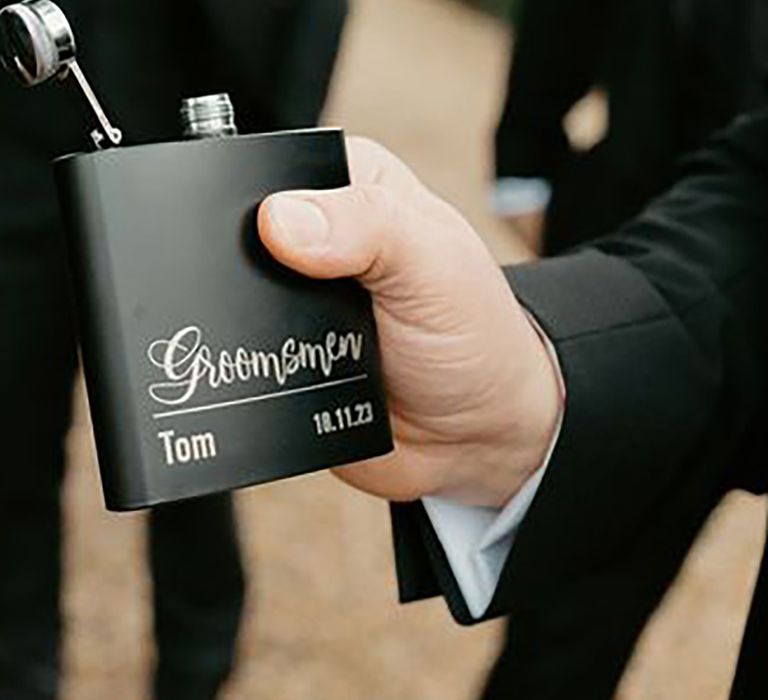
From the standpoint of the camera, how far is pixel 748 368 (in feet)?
3.84

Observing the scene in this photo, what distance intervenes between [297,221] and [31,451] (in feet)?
4.00

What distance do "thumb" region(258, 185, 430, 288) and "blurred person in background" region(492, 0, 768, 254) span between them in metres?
1.06

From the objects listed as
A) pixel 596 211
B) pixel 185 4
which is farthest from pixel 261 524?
pixel 185 4

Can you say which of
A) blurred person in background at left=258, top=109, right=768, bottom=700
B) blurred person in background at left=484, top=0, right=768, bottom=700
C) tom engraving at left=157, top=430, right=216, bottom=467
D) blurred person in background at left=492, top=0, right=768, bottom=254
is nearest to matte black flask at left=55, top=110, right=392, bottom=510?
tom engraving at left=157, top=430, right=216, bottom=467

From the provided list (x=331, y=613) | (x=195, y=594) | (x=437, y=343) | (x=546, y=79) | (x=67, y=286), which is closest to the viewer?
(x=437, y=343)

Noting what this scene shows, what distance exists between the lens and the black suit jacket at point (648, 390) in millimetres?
1110

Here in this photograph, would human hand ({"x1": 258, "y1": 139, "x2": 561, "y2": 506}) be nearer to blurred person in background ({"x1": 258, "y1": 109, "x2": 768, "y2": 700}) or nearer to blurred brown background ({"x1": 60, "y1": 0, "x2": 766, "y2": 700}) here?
blurred person in background ({"x1": 258, "y1": 109, "x2": 768, "y2": 700})

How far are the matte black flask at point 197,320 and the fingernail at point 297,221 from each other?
1cm

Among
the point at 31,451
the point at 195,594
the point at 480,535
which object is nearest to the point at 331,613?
the point at 195,594

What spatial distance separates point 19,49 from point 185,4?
3.24 feet

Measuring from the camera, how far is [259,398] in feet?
2.86

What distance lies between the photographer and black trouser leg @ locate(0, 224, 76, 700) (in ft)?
6.31

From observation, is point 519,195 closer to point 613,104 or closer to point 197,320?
point 613,104

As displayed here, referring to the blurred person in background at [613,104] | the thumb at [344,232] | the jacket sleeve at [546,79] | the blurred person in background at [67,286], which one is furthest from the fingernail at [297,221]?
the jacket sleeve at [546,79]
